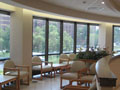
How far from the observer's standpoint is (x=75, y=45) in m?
9.99

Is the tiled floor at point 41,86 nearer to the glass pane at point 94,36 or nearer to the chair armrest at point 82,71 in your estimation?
the chair armrest at point 82,71

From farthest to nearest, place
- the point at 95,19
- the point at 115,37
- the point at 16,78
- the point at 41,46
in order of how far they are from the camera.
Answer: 1. the point at 115,37
2. the point at 95,19
3. the point at 41,46
4. the point at 16,78

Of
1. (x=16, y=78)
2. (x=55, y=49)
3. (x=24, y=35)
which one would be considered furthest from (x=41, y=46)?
(x=16, y=78)

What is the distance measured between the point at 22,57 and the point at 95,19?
5.05 metres

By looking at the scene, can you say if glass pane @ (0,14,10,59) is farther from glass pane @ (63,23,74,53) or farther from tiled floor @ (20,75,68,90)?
glass pane @ (63,23,74,53)

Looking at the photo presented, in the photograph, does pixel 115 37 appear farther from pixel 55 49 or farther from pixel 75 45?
pixel 55 49

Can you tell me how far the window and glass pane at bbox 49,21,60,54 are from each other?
46 centimetres

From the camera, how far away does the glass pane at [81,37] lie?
10180mm

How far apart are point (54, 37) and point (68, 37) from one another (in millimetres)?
1113

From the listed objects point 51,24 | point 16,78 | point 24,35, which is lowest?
point 16,78

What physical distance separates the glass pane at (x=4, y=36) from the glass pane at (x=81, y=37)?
4758 mm

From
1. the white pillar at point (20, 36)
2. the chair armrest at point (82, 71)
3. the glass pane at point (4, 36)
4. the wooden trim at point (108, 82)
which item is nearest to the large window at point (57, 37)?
the white pillar at point (20, 36)

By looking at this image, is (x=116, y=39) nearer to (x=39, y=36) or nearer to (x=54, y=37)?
(x=54, y=37)

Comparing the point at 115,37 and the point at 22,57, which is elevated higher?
the point at 115,37
